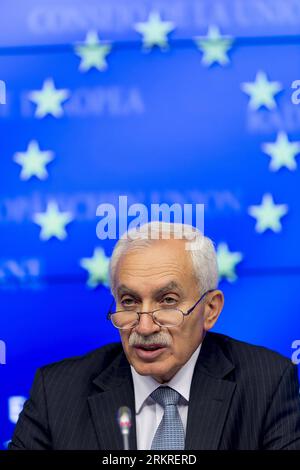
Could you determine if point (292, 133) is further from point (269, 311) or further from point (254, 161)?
point (269, 311)

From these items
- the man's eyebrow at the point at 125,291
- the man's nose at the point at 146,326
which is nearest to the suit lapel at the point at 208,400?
the man's nose at the point at 146,326

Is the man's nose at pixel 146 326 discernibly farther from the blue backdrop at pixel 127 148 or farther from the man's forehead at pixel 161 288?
the blue backdrop at pixel 127 148

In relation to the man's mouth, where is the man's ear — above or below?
above

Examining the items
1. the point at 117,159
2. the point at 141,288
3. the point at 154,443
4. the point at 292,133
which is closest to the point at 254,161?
the point at 292,133

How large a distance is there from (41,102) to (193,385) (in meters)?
1.18

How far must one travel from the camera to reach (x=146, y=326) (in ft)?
8.16

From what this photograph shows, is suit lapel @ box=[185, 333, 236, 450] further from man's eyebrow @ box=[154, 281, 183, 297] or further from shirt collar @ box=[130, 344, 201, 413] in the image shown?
man's eyebrow @ box=[154, 281, 183, 297]

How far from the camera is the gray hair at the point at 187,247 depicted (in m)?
2.57

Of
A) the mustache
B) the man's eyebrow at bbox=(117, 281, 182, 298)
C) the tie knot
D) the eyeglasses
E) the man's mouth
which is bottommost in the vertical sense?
the tie knot

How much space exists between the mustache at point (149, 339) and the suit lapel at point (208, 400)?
15cm

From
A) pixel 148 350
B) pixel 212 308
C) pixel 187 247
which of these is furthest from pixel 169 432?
pixel 187 247

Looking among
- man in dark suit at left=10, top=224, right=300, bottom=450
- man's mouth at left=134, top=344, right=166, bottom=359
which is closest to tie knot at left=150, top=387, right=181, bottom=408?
man in dark suit at left=10, top=224, right=300, bottom=450

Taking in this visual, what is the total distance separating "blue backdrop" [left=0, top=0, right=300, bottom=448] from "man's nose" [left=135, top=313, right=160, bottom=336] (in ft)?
1.35

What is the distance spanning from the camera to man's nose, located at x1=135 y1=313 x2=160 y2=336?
2488mm
